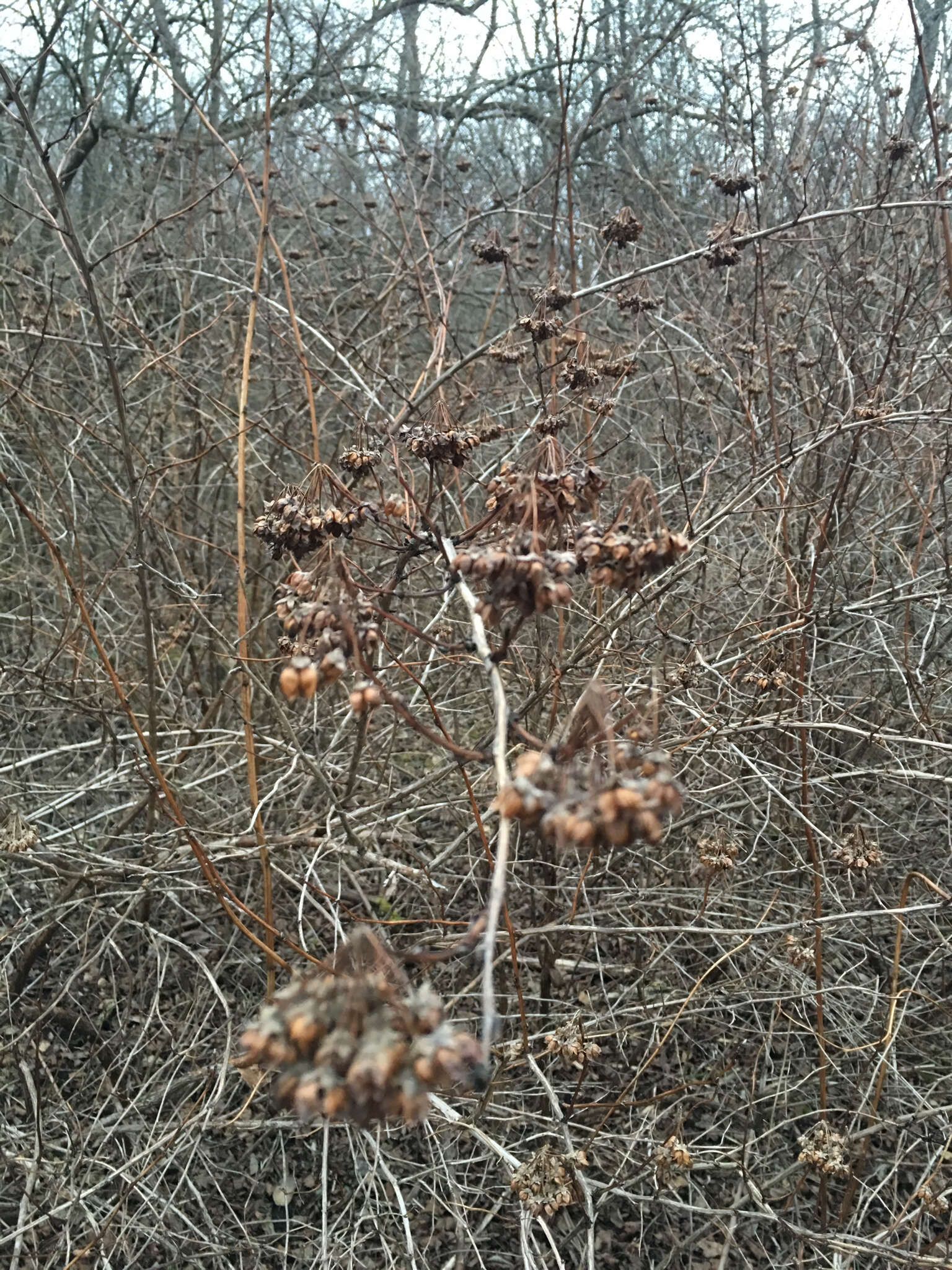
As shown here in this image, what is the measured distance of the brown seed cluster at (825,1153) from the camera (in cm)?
217

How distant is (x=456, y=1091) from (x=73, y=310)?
12.1ft

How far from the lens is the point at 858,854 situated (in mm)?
2451

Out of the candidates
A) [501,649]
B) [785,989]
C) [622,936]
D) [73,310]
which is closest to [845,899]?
[785,989]

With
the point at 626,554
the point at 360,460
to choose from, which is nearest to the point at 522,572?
the point at 626,554

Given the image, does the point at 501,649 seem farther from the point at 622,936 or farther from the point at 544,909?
the point at 622,936

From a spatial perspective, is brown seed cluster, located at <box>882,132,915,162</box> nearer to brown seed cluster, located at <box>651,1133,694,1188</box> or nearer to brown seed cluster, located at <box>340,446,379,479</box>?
brown seed cluster, located at <box>340,446,379,479</box>

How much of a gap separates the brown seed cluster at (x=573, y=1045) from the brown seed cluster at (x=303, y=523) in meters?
1.40

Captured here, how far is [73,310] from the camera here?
408 centimetres

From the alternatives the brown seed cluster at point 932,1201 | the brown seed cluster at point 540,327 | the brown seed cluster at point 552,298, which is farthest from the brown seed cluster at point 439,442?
the brown seed cluster at point 932,1201

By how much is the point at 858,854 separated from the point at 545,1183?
3.92 feet

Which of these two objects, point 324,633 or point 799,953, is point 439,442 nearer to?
point 324,633

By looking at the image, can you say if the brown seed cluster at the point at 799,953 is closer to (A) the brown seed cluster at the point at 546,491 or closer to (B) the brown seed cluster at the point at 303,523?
(A) the brown seed cluster at the point at 546,491

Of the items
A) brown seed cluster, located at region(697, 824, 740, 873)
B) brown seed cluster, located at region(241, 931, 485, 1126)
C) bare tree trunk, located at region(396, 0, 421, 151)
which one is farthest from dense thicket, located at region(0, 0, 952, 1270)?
bare tree trunk, located at region(396, 0, 421, 151)

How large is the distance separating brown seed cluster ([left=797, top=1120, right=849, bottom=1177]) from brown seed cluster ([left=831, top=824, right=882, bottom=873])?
→ 656mm
